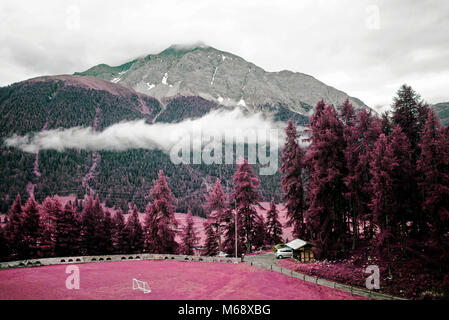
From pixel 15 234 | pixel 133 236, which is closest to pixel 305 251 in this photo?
pixel 133 236

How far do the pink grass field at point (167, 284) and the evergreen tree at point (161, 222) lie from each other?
686 cm

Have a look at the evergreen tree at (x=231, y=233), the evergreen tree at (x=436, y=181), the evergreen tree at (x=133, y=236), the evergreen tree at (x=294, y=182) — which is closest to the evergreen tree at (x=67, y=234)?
the evergreen tree at (x=133, y=236)

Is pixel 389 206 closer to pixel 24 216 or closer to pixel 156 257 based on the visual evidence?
pixel 156 257

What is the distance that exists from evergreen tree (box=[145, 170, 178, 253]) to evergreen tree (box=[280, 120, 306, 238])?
639 inches

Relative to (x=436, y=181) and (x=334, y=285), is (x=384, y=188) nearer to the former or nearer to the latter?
(x=436, y=181)

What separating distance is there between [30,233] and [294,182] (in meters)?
37.2

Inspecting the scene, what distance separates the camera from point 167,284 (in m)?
22.8

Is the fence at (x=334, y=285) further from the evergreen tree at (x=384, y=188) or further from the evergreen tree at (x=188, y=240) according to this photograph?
the evergreen tree at (x=188, y=240)

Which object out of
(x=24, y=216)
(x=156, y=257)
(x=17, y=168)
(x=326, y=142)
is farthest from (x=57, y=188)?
(x=326, y=142)

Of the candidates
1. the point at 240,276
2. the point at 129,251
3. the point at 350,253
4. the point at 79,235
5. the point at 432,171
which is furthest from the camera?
the point at 129,251

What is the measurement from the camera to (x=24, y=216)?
36531mm

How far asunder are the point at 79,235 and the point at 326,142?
37.5 m

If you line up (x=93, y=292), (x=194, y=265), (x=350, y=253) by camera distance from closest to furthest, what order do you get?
(x=93, y=292) < (x=350, y=253) < (x=194, y=265)

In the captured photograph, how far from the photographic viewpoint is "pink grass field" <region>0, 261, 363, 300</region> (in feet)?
64.6
